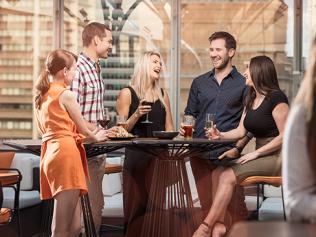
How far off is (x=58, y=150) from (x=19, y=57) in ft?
12.1

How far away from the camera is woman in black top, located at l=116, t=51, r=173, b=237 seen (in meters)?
6.02

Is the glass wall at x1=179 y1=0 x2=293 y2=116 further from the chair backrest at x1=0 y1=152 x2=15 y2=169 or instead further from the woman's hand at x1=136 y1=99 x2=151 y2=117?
the woman's hand at x1=136 y1=99 x2=151 y2=117

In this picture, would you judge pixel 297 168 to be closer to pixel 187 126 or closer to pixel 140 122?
pixel 187 126

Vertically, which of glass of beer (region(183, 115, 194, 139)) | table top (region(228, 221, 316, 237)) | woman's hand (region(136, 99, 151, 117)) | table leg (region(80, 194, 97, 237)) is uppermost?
woman's hand (region(136, 99, 151, 117))

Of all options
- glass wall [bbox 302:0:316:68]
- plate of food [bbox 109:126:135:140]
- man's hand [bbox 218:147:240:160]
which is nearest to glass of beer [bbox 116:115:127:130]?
plate of food [bbox 109:126:135:140]

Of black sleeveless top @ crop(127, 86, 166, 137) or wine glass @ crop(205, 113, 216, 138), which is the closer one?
wine glass @ crop(205, 113, 216, 138)

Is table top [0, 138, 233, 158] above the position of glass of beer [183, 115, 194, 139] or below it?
below

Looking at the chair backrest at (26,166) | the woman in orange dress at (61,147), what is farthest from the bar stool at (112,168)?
the woman in orange dress at (61,147)

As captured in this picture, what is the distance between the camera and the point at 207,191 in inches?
251

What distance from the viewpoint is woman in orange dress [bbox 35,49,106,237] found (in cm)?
472

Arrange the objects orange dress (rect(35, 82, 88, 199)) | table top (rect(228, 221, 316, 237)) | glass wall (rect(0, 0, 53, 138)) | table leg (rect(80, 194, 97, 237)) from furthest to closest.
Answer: glass wall (rect(0, 0, 53, 138)) < table leg (rect(80, 194, 97, 237)) < orange dress (rect(35, 82, 88, 199)) < table top (rect(228, 221, 316, 237))

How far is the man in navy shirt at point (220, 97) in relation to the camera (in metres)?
5.89

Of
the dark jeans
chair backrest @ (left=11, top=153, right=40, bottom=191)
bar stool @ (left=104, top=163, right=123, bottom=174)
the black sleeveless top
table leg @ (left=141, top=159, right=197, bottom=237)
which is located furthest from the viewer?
chair backrest @ (left=11, top=153, right=40, bottom=191)

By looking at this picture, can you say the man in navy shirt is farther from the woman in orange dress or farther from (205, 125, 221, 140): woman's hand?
the woman in orange dress
